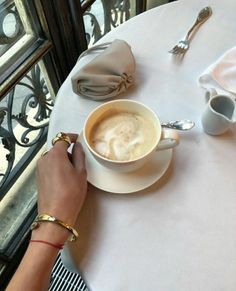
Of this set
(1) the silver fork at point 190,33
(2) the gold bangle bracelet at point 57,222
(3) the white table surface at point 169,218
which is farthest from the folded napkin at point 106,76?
(2) the gold bangle bracelet at point 57,222

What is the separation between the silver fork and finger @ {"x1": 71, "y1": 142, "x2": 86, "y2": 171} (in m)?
0.33

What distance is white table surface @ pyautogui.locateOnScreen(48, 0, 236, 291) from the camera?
1.41 feet

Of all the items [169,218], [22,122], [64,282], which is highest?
[169,218]

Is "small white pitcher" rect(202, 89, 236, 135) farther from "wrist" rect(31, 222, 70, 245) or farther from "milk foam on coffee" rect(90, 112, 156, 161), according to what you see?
"wrist" rect(31, 222, 70, 245)

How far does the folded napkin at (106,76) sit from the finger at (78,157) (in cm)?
13

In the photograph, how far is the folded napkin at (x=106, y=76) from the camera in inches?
23.1

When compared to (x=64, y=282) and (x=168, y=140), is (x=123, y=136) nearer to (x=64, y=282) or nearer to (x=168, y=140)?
(x=168, y=140)

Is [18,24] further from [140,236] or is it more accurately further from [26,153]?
[140,236]

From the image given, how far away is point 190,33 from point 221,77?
0.16m

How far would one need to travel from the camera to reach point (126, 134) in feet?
1.65

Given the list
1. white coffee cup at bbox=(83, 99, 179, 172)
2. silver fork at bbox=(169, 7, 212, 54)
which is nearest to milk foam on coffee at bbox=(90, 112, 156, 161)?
white coffee cup at bbox=(83, 99, 179, 172)

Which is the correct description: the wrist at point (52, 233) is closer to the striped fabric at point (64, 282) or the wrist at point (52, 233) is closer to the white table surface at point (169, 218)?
the white table surface at point (169, 218)

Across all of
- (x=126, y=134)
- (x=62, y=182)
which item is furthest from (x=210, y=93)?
(x=62, y=182)

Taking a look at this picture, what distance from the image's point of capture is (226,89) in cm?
60
